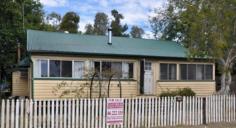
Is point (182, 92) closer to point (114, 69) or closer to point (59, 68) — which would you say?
point (114, 69)

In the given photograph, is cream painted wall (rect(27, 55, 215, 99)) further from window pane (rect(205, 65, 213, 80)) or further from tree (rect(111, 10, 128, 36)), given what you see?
tree (rect(111, 10, 128, 36))

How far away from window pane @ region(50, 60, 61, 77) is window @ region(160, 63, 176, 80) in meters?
7.39

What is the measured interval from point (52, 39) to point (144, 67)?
6263 mm

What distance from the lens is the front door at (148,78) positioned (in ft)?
97.8

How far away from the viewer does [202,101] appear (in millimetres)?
18594

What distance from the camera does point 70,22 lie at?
71375 mm

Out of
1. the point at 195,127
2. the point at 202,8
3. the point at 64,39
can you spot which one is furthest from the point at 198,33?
the point at 64,39

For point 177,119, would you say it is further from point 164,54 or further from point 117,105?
point 164,54

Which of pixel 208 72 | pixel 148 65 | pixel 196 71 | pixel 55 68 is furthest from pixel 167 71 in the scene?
pixel 55 68

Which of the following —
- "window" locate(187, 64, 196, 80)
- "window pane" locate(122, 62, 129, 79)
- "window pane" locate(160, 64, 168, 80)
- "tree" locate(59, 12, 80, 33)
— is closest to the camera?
"window pane" locate(122, 62, 129, 79)

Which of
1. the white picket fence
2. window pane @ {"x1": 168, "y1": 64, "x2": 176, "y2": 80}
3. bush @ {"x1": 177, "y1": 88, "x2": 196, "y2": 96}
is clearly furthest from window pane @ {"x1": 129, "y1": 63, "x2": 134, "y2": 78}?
the white picket fence

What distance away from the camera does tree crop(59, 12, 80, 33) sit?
2740 inches

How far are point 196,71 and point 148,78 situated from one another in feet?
13.0

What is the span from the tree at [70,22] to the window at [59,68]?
41.9 m
